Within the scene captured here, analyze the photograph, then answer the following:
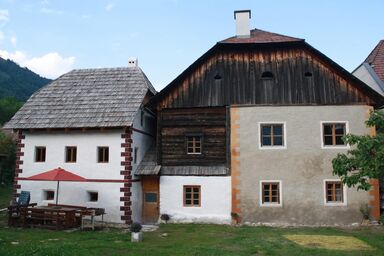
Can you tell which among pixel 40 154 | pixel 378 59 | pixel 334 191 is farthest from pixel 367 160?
pixel 40 154

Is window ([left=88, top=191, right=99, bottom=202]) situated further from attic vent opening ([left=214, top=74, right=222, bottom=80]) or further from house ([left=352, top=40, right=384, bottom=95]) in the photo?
house ([left=352, top=40, right=384, bottom=95])

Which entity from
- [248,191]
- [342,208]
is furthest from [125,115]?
[342,208]

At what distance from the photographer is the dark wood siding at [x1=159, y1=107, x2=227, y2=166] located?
60.8 feet

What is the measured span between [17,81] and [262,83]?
72.4 m

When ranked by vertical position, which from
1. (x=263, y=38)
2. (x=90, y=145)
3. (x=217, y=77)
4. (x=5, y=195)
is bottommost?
(x=5, y=195)

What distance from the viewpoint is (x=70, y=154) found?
19.0 metres

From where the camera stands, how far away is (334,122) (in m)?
Result: 17.8

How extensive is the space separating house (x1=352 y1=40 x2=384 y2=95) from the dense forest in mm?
29009

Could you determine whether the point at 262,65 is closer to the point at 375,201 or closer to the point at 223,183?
the point at 223,183

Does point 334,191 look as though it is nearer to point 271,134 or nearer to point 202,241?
point 271,134

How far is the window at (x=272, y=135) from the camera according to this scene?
18078 millimetres

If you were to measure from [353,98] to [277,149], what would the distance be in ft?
15.1

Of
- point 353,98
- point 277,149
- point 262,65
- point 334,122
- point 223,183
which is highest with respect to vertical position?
point 262,65

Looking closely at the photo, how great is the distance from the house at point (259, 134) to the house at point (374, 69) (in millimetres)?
3498
